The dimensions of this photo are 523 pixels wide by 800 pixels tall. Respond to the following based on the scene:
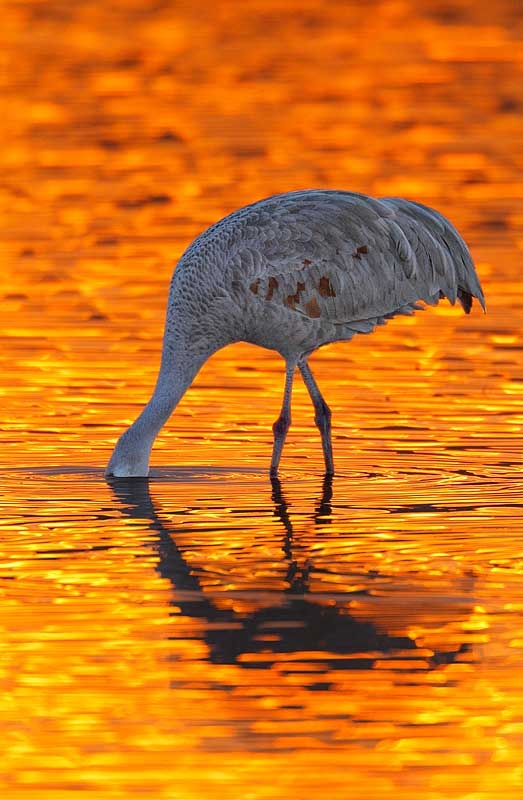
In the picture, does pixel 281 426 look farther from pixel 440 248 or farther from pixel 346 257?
pixel 440 248

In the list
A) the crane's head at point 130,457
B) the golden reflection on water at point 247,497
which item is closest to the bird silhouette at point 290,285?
the crane's head at point 130,457

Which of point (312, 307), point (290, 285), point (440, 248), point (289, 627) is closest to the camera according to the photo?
point (289, 627)

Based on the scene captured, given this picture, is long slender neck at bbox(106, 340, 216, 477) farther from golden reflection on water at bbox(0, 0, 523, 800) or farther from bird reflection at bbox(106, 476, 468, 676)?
bird reflection at bbox(106, 476, 468, 676)

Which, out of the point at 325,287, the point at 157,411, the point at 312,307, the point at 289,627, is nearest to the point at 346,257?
the point at 325,287

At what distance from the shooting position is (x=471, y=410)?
14984 millimetres

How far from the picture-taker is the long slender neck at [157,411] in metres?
13.4

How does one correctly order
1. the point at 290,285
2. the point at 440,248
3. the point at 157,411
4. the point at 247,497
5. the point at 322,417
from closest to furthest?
the point at 247,497, the point at 157,411, the point at 290,285, the point at 322,417, the point at 440,248

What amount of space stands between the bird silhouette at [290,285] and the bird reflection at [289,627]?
91.3 inches

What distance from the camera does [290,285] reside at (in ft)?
44.8

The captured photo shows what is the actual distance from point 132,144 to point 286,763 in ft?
60.1

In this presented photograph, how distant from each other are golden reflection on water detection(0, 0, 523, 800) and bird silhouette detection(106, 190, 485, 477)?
46 cm

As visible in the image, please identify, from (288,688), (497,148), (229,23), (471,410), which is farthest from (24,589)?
(229,23)

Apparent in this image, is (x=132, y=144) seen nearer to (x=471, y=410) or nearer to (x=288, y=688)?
(x=471, y=410)

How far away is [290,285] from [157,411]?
1099mm
